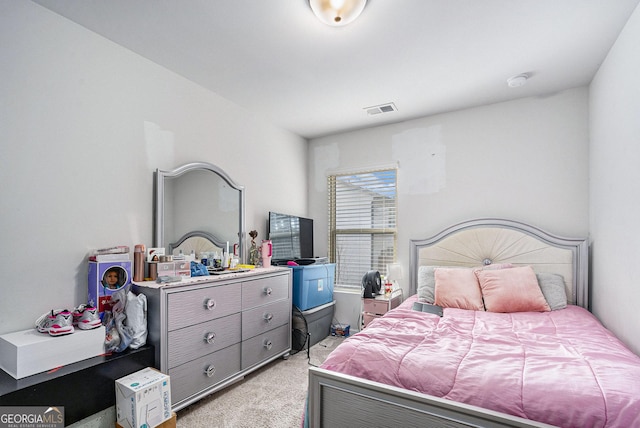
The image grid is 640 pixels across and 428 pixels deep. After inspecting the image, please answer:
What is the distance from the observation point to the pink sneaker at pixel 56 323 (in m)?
1.62

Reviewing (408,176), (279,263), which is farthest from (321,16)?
(279,263)

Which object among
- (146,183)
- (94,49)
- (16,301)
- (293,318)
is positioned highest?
(94,49)

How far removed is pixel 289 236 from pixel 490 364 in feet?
8.12

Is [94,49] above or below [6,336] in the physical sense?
above

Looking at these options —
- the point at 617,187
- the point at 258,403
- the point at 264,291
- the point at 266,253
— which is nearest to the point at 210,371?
the point at 258,403

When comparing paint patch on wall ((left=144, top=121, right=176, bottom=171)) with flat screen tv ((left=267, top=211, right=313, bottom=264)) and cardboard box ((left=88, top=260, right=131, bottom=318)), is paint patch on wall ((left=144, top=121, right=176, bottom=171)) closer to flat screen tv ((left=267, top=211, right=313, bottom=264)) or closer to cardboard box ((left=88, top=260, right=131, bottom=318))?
cardboard box ((left=88, top=260, right=131, bottom=318))

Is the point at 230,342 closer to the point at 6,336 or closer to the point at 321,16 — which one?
the point at 6,336

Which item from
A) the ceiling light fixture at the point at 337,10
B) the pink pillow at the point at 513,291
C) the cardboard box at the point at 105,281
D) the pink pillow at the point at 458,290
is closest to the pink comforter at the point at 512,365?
the pink pillow at the point at 513,291

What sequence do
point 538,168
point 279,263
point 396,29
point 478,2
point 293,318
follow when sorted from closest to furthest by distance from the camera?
point 478,2 < point 396,29 < point 538,168 < point 293,318 < point 279,263

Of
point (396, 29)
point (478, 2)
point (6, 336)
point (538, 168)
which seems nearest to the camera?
point (6, 336)

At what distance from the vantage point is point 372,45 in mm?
2174

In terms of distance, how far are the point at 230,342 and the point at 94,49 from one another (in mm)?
2208

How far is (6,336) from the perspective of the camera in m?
1.60

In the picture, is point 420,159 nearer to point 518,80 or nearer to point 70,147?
point 518,80
